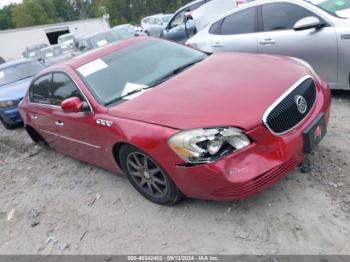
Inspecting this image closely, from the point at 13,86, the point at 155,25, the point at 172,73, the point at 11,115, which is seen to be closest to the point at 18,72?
the point at 13,86

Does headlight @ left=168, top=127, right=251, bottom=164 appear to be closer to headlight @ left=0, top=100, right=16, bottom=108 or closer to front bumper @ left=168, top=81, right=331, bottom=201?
front bumper @ left=168, top=81, right=331, bottom=201

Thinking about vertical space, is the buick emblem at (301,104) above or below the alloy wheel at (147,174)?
above

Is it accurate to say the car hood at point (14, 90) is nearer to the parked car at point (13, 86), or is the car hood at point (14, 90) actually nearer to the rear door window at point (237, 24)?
the parked car at point (13, 86)

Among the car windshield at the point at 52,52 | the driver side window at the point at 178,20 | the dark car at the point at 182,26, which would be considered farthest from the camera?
the car windshield at the point at 52,52

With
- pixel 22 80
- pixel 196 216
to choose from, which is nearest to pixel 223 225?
pixel 196 216

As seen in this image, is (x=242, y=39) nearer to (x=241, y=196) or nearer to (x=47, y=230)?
(x=241, y=196)

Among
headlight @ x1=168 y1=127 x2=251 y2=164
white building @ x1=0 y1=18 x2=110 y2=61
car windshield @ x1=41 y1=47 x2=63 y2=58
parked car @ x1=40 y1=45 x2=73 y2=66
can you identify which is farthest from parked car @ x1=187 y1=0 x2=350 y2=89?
white building @ x1=0 y1=18 x2=110 y2=61

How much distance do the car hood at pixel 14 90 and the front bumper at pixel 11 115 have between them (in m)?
0.26

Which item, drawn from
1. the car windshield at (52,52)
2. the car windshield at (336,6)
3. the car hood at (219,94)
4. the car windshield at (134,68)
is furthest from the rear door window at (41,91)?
the car windshield at (52,52)

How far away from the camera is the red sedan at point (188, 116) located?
2.96 metres

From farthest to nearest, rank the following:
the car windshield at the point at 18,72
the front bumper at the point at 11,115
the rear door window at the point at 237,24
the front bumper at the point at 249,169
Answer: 1. the car windshield at the point at 18,72
2. the front bumper at the point at 11,115
3. the rear door window at the point at 237,24
4. the front bumper at the point at 249,169

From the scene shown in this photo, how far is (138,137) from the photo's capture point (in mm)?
3326

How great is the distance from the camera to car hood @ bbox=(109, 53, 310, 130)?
3041 mm

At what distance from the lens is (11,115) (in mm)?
8148
